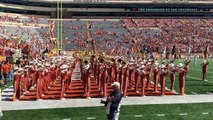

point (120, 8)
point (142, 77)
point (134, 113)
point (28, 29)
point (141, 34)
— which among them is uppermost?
point (120, 8)

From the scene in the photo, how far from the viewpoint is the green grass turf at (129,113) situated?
9.97 meters

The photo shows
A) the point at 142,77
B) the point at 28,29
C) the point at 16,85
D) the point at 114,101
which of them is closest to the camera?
the point at 114,101

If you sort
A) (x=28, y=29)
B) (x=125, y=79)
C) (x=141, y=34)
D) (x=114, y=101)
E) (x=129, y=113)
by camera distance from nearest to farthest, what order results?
(x=114, y=101) < (x=129, y=113) < (x=125, y=79) < (x=28, y=29) < (x=141, y=34)

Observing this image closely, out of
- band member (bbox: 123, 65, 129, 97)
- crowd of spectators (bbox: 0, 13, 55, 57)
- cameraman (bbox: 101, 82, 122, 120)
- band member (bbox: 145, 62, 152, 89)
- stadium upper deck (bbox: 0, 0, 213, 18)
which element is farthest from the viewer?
stadium upper deck (bbox: 0, 0, 213, 18)

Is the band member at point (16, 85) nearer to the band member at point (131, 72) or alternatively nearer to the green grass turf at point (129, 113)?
the green grass turf at point (129, 113)

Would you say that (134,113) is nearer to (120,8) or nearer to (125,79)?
(125,79)

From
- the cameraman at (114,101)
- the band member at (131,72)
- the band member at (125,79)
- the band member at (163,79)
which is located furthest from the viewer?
the band member at (131,72)

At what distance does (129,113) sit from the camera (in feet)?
34.5

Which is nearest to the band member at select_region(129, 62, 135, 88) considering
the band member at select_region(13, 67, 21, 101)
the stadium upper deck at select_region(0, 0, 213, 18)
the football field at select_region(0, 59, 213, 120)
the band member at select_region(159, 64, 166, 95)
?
the band member at select_region(159, 64, 166, 95)

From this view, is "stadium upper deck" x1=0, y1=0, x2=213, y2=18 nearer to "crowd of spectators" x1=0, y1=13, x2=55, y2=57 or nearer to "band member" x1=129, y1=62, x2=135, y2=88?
"crowd of spectators" x1=0, y1=13, x2=55, y2=57

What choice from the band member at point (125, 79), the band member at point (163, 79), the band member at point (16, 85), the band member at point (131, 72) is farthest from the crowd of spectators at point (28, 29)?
the band member at point (16, 85)

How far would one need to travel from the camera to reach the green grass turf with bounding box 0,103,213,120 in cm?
997

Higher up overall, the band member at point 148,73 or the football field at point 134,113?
the band member at point 148,73

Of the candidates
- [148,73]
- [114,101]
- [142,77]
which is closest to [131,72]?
[148,73]
